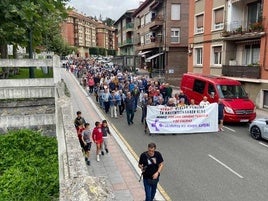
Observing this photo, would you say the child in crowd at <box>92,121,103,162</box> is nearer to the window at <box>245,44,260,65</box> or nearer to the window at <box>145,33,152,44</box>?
the window at <box>245,44,260,65</box>

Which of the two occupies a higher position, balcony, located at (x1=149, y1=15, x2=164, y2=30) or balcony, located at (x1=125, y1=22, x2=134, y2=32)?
balcony, located at (x1=125, y1=22, x2=134, y2=32)

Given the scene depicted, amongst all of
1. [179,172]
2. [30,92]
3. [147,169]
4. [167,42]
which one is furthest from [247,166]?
[167,42]

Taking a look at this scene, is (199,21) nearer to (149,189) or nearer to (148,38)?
(148,38)

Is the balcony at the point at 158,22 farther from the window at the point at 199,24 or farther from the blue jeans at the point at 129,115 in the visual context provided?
the blue jeans at the point at 129,115

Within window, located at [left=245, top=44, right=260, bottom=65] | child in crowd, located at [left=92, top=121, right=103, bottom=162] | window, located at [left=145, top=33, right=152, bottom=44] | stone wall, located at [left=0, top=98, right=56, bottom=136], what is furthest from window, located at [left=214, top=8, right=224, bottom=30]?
window, located at [left=145, top=33, right=152, bottom=44]

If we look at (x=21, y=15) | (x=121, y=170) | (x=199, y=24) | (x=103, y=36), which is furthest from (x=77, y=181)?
(x=103, y=36)

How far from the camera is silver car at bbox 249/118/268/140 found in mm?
12281

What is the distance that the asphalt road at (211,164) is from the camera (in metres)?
7.75

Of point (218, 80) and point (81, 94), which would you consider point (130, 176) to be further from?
point (81, 94)

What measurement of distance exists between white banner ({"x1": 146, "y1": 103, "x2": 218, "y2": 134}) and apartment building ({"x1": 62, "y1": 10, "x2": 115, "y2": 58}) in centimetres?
9065

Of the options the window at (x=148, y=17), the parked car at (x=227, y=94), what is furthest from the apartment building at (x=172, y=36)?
the parked car at (x=227, y=94)

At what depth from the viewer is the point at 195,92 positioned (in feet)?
60.0

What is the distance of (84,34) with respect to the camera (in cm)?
12444

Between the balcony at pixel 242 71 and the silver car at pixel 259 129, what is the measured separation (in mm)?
8501
